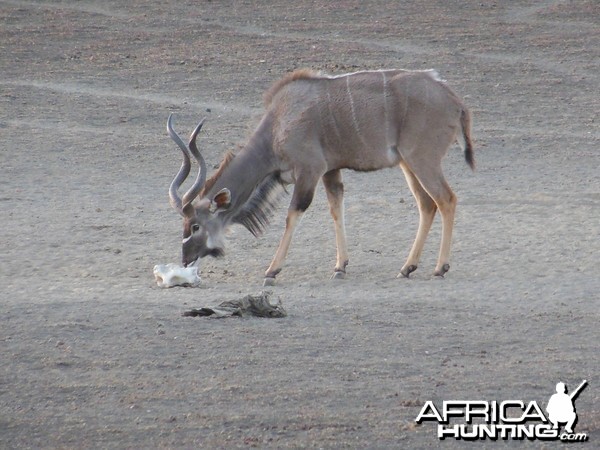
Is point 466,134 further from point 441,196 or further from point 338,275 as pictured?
point 338,275

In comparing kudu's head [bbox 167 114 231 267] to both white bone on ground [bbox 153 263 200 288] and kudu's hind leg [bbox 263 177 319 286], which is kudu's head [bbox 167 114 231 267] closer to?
white bone on ground [bbox 153 263 200 288]

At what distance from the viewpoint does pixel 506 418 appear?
604 cm

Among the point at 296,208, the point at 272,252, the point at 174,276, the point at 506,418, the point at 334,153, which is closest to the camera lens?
the point at 506,418

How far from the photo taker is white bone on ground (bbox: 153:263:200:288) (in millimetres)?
9156

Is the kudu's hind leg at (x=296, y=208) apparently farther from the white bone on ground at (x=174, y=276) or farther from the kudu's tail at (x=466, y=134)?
the kudu's tail at (x=466, y=134)

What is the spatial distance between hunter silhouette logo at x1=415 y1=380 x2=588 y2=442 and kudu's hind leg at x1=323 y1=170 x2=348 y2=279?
3568 millimetres

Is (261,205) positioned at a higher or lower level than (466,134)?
lower

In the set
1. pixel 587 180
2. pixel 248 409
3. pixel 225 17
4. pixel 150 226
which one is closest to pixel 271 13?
pixel 225 17

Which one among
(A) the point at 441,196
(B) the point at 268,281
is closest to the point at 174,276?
(B) the point at 268,281

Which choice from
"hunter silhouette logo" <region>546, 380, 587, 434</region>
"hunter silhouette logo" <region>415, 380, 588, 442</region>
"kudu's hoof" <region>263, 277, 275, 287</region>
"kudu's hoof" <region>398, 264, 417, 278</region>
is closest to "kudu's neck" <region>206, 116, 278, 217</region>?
"kudu's hoof" <region>263, 277, 275, 287</region>

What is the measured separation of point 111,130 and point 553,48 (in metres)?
8.02

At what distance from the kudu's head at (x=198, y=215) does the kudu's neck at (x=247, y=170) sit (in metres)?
0.14

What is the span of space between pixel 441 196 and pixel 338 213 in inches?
34.5

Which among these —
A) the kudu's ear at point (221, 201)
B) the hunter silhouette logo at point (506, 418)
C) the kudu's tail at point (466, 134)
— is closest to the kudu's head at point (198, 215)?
the kudu's ear at point (221, 201)
